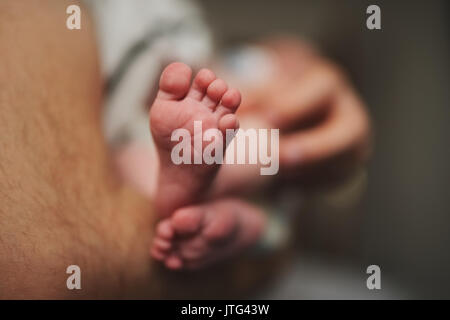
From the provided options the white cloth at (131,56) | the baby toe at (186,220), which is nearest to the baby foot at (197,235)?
the baby toe at (186,220)

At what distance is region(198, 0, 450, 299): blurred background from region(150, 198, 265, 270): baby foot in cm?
22

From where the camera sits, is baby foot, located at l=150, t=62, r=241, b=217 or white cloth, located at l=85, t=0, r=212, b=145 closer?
baby foot, located at l=150, t=62, r=241, b=217

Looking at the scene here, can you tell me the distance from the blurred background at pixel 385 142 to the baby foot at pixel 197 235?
0.72 feet

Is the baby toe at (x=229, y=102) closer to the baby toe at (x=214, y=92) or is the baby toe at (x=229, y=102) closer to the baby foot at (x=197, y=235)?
the baby toe at (x=214, y=92)

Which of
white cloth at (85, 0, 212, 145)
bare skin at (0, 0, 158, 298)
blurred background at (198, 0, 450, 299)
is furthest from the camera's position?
blurred background at (198, 0, 450, 299)

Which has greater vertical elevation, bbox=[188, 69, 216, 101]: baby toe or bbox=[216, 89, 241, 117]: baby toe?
bbox=[188, 69, 216, 101]: baby toe

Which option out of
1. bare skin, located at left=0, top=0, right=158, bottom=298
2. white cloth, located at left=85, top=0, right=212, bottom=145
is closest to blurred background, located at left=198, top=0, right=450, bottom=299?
white cloth, located at left=85, top=0, right=212, bottom=145

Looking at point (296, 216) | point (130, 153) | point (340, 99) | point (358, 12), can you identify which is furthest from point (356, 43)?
point (130, 153)

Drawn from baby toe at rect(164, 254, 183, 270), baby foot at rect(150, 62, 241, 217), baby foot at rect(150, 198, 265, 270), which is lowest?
baby toe at rect(164, 254, 183, 270)

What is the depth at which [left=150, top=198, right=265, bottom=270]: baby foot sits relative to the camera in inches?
16.5

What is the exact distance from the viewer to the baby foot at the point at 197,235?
0.42 m

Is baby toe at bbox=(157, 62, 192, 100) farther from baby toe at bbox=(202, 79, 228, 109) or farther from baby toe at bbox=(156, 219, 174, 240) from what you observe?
baby toe at bbox=(156, 219, 174, 240)

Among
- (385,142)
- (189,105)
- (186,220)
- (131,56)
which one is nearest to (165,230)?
(186,220)
